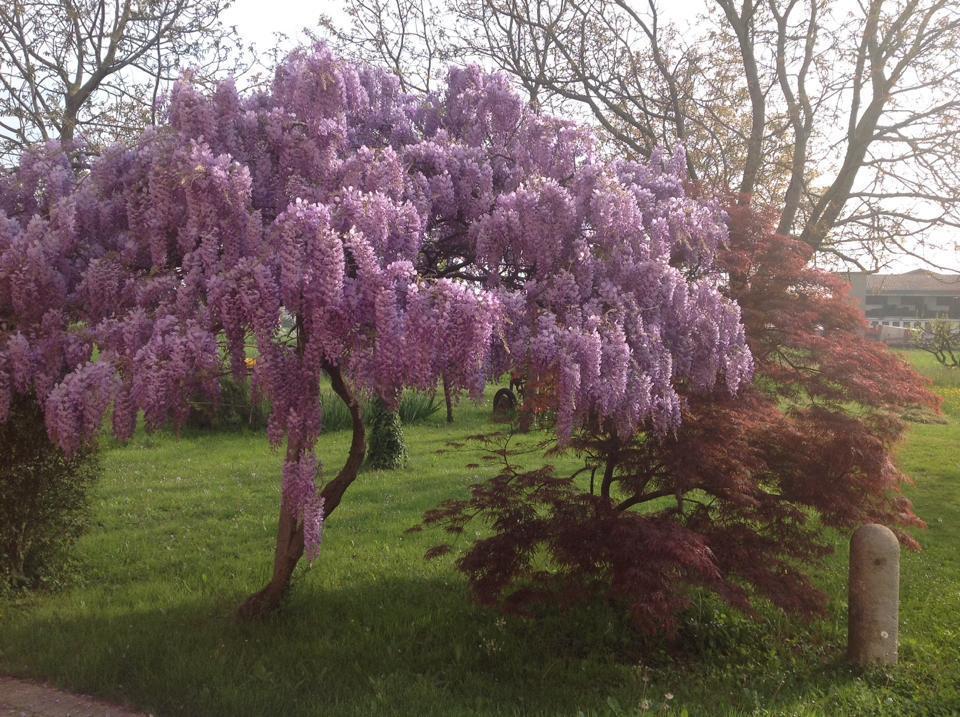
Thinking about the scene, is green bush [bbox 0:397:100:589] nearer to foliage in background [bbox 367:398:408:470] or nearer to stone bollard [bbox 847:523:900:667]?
foliage in background [bbox 367:398:408:470]

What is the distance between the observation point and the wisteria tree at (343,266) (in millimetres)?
3971

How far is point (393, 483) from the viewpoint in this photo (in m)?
11.8

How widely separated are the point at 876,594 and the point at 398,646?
341 cm

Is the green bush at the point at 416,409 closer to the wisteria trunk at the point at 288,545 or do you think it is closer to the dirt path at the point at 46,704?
the wisteria trunk at the point at 288,545

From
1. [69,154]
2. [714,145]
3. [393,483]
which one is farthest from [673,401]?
[714,145]

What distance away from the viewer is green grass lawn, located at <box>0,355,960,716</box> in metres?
5.09

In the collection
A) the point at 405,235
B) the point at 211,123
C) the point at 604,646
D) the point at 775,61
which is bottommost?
the point at 604,646

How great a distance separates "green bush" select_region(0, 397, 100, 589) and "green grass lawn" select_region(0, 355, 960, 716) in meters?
0.35

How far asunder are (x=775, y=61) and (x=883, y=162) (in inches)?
90.3

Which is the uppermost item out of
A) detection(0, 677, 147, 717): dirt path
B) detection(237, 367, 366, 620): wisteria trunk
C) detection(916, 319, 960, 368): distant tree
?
detection(916, 319, 960, 368): distant tree

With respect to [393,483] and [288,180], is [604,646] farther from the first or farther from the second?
[393,483]

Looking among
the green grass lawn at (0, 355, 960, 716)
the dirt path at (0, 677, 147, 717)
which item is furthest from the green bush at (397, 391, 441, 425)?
the dirt path at (0, 677, 147, 717)

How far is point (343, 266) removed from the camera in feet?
12.8

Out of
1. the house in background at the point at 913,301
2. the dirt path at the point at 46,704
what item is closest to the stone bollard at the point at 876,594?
the dirt path at the point at 46,704
